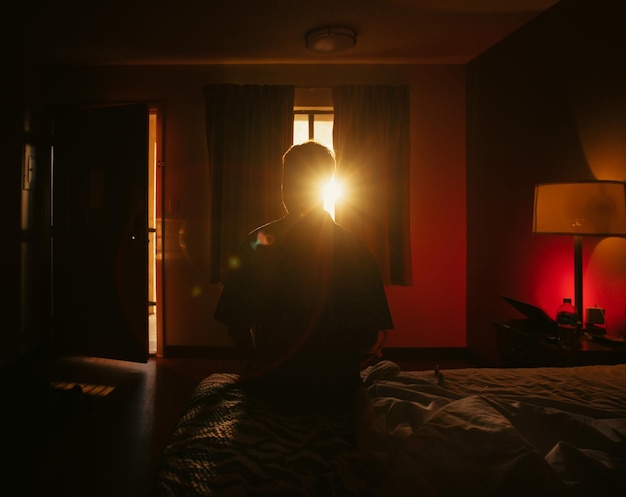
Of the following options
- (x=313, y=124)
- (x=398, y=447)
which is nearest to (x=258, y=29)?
(x=313, y=124)

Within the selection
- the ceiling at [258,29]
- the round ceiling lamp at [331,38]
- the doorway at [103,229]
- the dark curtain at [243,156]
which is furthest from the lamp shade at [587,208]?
the doorway at [103,229]

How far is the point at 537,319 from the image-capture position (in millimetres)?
2271

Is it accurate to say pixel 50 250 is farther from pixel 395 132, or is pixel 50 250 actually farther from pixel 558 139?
pixel 558 139

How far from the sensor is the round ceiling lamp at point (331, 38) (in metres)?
3.02

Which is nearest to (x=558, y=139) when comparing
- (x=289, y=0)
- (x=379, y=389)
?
(x=289, y=0)

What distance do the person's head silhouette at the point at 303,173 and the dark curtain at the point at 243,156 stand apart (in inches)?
89.7

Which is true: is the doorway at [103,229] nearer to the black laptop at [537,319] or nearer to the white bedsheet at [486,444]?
the black laptop at [537,319]

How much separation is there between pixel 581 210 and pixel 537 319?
22.7 inches

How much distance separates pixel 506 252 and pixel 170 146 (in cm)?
270

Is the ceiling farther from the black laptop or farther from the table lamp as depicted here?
the black laptop

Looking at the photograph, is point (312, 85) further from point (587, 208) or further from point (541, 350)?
point (541, 350)

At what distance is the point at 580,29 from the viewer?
2.41 meters

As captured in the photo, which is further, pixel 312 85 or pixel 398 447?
pixel 312 85

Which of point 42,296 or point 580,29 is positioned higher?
point 580,29
